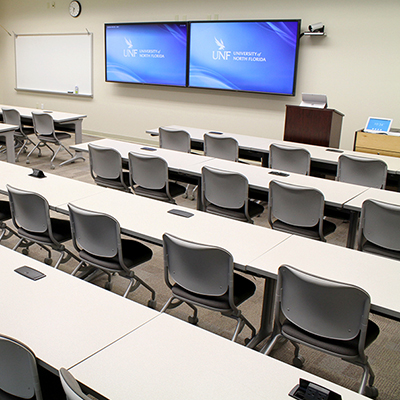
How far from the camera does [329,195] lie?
386 centimetres

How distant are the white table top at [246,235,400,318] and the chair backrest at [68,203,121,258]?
0.95 m

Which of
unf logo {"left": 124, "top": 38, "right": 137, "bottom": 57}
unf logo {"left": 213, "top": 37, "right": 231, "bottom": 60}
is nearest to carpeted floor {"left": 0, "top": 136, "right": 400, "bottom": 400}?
unf logo {"left": 213, "top": 37, "right": 231, "bottom": 60}

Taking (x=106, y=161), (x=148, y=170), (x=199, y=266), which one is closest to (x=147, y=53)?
(x=106, y=161)

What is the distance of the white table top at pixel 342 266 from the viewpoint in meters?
2.23

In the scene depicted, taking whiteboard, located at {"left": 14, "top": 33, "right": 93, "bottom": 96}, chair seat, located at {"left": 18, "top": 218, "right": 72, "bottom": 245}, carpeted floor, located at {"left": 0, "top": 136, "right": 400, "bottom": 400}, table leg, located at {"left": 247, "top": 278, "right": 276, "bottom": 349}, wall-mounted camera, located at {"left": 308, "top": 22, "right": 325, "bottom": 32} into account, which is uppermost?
wall-mounted camera, located at {"left": 308, "top": 22, "right": 325, "bottom": 32}

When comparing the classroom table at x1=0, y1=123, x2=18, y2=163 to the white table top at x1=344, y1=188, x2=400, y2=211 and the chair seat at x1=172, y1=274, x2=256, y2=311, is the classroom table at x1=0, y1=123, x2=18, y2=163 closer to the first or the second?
the chair seat at x1=172, y1=274, x2=256, y2=311

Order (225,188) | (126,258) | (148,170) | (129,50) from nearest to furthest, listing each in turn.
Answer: (126,258), (225,188), (148,170), (129,50)

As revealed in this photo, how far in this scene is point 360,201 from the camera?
3.74m

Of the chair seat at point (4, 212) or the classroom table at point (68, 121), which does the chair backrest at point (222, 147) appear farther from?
the classroom table at point (68, 121)

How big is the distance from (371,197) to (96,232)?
2273mm

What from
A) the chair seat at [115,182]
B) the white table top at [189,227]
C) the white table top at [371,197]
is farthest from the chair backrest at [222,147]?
the white table top at [189,227]

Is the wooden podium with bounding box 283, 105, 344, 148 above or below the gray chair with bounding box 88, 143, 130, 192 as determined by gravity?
above

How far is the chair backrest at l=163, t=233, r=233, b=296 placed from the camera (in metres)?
2.51

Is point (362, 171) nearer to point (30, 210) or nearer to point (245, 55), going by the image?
point (30, 210)
